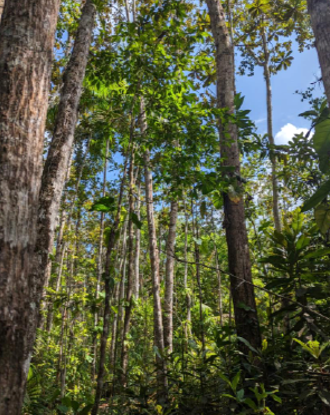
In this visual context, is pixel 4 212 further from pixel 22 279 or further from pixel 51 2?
pixel 51 2

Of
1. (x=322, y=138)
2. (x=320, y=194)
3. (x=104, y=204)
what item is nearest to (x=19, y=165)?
(x=104, y=204)

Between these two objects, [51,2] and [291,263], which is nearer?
[51,2]

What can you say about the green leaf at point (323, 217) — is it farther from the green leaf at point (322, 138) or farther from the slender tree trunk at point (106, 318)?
the slender tree trunk at point (106, 318)

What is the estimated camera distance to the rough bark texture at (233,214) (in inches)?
138

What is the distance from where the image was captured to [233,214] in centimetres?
400

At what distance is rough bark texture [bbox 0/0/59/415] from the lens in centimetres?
159

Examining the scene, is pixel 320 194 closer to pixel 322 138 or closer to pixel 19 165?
pixel 322 138

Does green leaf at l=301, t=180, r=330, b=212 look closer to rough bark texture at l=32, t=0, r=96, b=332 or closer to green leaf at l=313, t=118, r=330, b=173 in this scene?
green leaf at l=313, t=118, r=330, b=173

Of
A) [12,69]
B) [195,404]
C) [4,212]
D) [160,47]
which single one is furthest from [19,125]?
[195,404]

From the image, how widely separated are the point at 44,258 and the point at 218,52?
3743 millimetres

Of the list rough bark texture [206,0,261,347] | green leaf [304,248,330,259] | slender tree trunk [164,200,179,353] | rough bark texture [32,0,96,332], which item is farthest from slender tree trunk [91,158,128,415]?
slender tree trunk [164,200,179,353]

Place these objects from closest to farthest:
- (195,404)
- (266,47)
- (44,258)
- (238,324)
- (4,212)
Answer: (4,212)
(44,258)
(195,404)
(238,324)
(266,47)

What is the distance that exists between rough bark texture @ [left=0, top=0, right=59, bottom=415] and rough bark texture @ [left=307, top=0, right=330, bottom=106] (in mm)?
2097

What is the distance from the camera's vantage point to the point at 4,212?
5.56 feet
